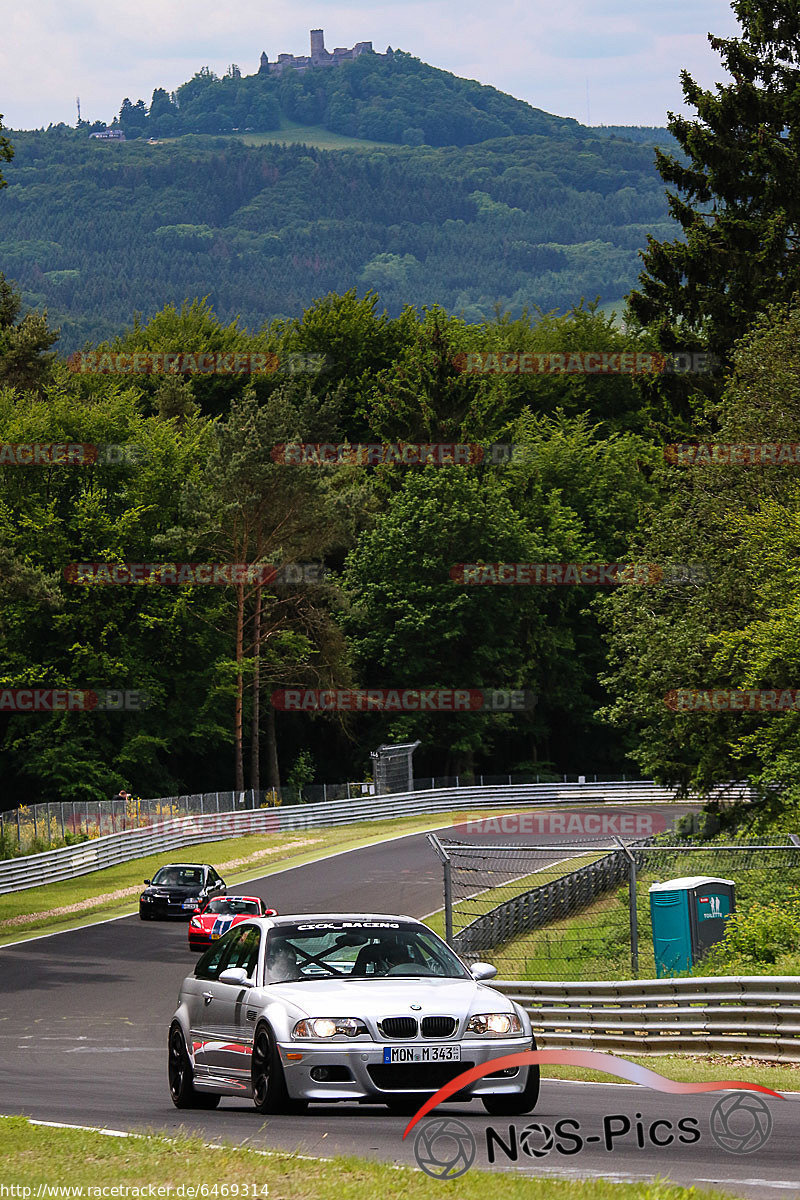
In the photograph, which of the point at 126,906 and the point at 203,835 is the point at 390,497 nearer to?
the point at 203,835

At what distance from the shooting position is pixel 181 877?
3788 cm

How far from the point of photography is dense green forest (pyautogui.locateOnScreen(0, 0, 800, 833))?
35.2m

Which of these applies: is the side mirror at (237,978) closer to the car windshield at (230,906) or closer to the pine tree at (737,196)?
the car windshield at (230,906)

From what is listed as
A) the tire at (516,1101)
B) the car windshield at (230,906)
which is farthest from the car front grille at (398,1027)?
the car windshield at (230,906)

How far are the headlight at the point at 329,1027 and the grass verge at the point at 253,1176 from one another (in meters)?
1.06

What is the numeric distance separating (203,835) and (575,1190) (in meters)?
49.8

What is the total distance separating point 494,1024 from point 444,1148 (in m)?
1.33

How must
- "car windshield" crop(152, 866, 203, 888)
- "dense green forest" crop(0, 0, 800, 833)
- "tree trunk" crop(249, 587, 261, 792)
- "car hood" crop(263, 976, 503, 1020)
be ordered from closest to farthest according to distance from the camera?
"car hood" crop(263, 976, 503, 1020) < "dense green forest" crop(0, 0, 800, 833) < "car windshield" crop(152, 866, 203, 888) < "tree trunk" crop(249, 587, 261, 792)

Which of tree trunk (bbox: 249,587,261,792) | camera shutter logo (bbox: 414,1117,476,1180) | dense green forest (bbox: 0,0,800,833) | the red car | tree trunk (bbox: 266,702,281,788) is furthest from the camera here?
tree trunk (bbox: 266,702,281,788)

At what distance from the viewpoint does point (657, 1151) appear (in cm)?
910

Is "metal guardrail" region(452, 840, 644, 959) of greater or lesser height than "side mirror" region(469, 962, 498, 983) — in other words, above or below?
below

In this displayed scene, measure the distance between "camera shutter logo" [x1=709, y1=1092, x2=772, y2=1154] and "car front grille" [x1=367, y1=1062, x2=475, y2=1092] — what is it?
1747 mm

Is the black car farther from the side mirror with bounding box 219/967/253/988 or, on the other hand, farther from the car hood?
the car hood

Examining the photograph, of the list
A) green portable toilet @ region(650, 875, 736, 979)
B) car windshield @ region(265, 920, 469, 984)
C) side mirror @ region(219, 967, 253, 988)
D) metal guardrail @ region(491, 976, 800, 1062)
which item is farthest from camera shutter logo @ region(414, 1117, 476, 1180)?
green portable toilet @ region(650, 875, 736, 979)
